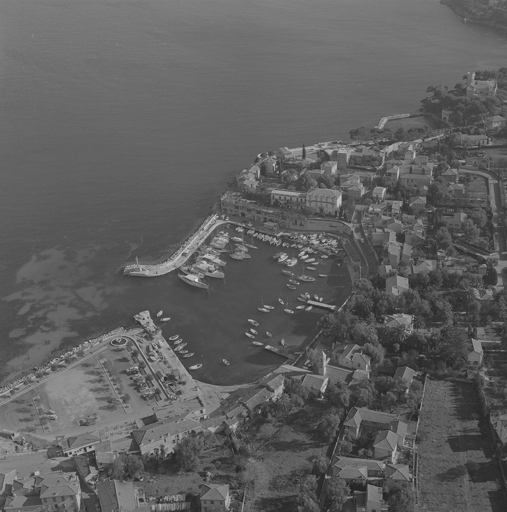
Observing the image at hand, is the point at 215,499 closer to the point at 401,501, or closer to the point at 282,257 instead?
the point at 401,501

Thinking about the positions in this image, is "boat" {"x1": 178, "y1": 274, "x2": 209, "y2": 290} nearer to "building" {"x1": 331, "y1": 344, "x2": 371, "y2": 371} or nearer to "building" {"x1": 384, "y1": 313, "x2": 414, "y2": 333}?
"building" {"x1": 331, "y1": 344, "x2": 371, "y2": 371}

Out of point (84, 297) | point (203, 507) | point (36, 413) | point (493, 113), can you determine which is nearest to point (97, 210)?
point (84, 297)

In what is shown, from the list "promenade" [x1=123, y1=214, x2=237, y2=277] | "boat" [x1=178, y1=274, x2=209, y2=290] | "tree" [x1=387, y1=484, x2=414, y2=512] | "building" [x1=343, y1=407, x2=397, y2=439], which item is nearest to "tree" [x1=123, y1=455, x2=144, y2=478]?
"building" [x1=343, y1=407, x2=397, y2=439]

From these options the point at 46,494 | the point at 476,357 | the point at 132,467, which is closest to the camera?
the point at 46,494

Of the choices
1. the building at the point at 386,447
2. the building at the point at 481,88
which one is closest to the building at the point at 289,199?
the building at the point at 386,447

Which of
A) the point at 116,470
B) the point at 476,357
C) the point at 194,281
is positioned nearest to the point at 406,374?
the point at 476,357

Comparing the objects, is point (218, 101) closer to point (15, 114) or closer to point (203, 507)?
point (15, 114)
